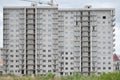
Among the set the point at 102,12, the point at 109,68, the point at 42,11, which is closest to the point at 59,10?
the point at 42,11

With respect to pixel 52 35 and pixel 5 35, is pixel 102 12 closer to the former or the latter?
pixel 52 35

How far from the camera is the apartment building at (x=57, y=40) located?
112438mm

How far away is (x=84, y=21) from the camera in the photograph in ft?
380

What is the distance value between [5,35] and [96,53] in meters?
28.2

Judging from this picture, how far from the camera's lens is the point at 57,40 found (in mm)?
113312

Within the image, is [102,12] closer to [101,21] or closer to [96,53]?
[101,21]

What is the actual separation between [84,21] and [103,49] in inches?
407

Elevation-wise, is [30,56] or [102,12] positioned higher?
[102,12]

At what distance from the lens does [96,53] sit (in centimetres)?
11362

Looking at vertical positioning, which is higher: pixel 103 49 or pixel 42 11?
pixel 42 11

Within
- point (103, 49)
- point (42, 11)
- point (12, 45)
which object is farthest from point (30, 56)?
point (103, 49)

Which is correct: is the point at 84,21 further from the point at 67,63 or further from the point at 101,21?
the point at 67,63

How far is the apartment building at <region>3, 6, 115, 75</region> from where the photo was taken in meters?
112

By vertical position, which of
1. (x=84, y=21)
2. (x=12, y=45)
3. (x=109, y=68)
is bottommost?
(x=109, y=68)
